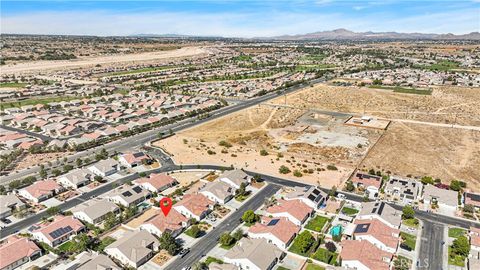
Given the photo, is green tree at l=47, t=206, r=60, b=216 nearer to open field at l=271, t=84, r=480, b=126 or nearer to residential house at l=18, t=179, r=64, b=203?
residential house at l=18, t=179, r=64, b=203

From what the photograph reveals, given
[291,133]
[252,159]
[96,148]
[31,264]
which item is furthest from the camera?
[291,133]

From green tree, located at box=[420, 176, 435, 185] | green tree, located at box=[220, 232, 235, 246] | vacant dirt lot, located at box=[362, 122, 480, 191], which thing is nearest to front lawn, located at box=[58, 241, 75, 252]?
green tree, located at box=[220, 232, 235, 246]

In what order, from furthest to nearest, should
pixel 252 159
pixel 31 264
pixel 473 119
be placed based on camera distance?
pixel 473 119
pixel 252 159
pixel 31 264

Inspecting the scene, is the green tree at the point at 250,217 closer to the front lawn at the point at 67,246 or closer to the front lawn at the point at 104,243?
the front lawn at the point at 104,243

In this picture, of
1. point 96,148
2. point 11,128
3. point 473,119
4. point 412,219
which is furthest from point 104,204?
point 473,119

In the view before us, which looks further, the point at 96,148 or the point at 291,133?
the point at 291,133

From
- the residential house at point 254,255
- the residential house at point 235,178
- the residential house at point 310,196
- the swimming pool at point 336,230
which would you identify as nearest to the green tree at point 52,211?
the residential house at point 235,178

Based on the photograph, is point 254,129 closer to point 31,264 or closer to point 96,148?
point 96,148
